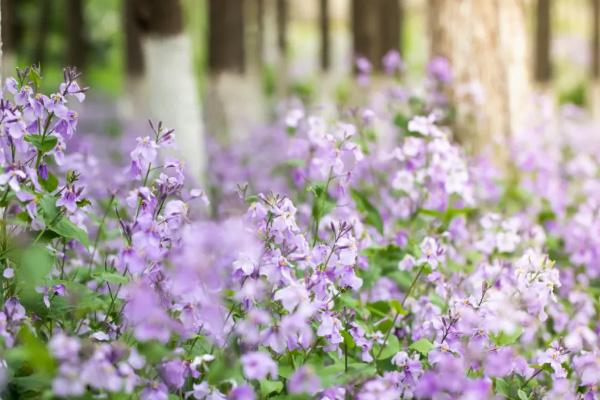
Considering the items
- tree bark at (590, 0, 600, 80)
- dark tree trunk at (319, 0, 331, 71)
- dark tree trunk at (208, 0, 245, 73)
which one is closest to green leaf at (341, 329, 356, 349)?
dark tree trunk at (208, 0, 245, 73)

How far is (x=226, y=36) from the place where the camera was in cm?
968

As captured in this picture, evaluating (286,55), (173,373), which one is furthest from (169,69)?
(286,55)

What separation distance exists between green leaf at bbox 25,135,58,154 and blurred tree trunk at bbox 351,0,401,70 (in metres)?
8.72

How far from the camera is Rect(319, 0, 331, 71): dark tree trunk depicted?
53.2ft

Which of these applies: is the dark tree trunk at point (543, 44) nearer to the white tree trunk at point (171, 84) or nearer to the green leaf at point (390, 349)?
the white tree trunk at point (171, 84)

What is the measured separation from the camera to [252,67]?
1107 centimetres

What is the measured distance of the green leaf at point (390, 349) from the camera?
2986mm

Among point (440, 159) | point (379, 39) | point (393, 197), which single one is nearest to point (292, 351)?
point (440, 159)

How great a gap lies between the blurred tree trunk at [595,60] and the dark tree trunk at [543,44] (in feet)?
11.5

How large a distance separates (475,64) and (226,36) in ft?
11.6

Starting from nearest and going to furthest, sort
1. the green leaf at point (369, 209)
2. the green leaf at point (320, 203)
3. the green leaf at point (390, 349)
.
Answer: the green leaf at point (390, 349), the green leaf at point (320, 203), the green leaf at point (369, 209)

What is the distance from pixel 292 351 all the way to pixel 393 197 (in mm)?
2461

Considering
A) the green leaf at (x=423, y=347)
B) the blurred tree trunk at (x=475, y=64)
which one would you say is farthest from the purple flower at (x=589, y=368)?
the blurred tree trunk at (x=475, y=64)

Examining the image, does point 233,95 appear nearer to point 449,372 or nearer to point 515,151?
point 515,151
